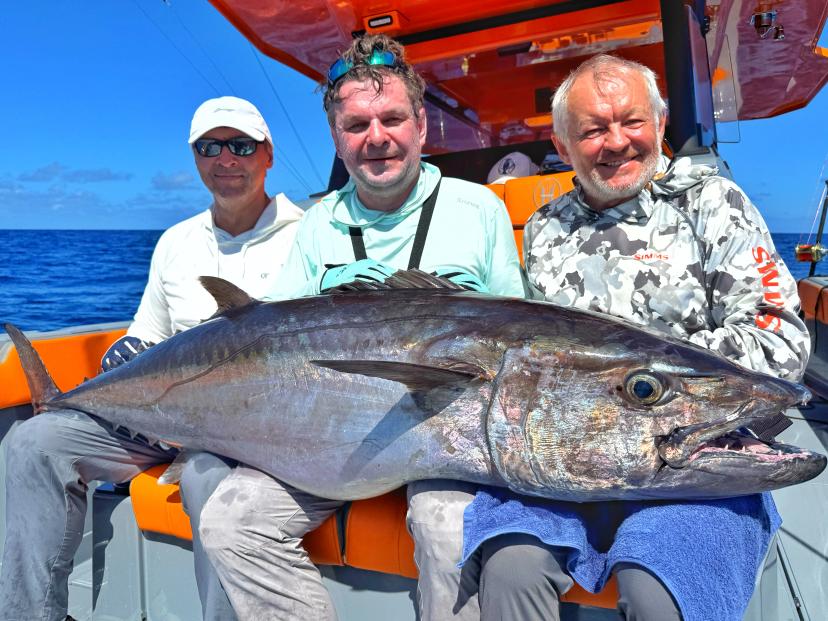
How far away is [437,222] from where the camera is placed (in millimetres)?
2262

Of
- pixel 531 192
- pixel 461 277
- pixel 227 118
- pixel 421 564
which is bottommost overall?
pixel 421 564

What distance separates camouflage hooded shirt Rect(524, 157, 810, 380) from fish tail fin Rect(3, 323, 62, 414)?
6.26 ft

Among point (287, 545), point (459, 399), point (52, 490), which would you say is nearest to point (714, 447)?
point (459, 399)

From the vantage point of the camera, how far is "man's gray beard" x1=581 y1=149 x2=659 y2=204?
197 centimetres

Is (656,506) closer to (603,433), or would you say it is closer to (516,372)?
(603,433)

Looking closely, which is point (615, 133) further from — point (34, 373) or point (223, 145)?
point (34, 373)

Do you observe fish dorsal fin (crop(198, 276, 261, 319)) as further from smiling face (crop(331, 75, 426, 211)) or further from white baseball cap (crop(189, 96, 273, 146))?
white baseball cap (crop(189, 96, 273, 146))

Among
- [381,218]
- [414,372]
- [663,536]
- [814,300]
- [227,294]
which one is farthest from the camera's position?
[814,300]

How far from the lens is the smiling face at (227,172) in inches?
110

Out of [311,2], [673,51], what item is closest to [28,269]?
[311,2]

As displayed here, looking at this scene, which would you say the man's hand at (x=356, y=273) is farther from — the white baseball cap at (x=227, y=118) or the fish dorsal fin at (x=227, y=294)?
the white baseball cap at (x=227, y=118)

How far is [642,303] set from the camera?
1.92 m

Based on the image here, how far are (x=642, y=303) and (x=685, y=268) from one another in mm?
164

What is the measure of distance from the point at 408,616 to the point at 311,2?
4.21 metres
